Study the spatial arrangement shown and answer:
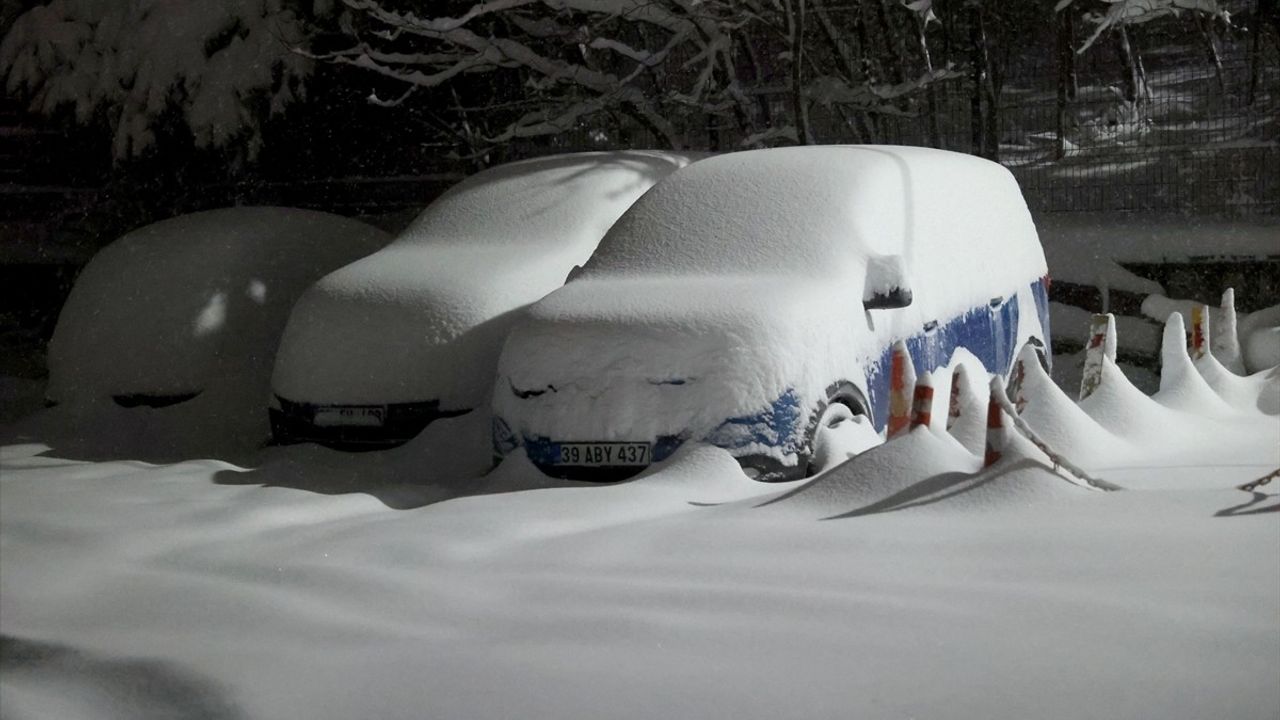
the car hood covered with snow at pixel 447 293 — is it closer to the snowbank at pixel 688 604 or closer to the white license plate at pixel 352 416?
the white license plate at pixel 352 416

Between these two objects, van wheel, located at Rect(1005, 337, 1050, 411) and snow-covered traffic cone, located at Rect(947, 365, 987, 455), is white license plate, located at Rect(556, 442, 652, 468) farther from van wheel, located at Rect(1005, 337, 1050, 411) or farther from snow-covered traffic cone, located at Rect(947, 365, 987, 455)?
van wheel, located at Rect(1005, 337, 1050, 411)

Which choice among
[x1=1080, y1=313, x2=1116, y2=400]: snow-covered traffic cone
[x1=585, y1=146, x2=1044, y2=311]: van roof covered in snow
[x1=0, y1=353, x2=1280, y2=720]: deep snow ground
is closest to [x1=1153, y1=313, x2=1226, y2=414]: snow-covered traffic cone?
[x1=1080, y1=313, x2=1116, y2=400]: snow-covered traffic cone

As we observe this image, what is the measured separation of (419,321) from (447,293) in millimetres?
211

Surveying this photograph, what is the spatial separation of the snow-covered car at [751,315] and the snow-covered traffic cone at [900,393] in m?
0.18

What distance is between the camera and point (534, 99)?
13898mm

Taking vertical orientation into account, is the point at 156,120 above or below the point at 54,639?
above

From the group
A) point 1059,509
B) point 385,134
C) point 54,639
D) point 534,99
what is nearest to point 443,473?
point 54,639

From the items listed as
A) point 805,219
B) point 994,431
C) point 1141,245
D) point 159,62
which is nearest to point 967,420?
point 994,431

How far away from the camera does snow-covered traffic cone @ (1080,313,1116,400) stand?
7.40m

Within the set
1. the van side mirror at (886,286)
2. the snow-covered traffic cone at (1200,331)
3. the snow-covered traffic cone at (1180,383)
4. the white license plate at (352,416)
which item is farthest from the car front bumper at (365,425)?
the snow-covered traffic cone at (1200,331)

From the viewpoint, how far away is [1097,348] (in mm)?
7582

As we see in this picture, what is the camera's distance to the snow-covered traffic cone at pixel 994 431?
4516mm

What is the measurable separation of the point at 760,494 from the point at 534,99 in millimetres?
9389

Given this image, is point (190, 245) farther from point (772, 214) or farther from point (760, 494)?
point (760, 494)
